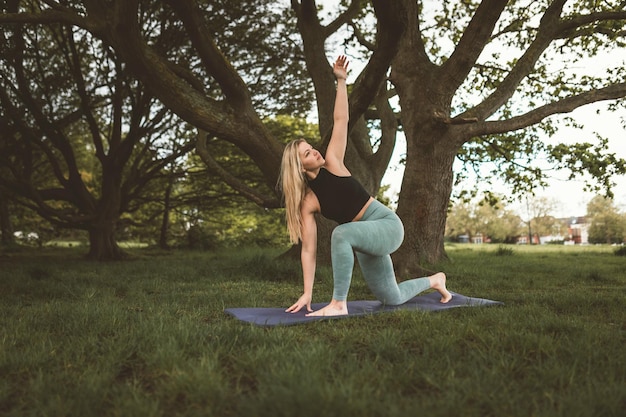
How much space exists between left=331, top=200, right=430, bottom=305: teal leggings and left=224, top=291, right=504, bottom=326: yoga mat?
6.1 inches

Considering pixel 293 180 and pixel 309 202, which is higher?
pixel 293 180

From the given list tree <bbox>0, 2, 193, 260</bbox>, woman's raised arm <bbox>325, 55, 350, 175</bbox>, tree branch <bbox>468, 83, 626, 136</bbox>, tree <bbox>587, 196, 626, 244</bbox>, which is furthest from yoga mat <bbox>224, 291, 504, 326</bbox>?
tree <bbox>587, 196, 626, 244</bbox>

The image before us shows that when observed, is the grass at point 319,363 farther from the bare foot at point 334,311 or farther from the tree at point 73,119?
the tree at point 73,119

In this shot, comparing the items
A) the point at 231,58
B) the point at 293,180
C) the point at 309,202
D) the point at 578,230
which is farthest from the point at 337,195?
the point at 578,230

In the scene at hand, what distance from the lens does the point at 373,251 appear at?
4004 mm

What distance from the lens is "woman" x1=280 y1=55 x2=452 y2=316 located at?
399 centimetres

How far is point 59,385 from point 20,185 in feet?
36.6

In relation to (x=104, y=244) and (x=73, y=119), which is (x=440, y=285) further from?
(x=73, y=119)

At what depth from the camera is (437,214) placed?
739 cm

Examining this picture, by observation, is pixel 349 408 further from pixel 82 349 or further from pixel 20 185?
pixel 20 185

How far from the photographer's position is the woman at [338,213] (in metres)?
3.99

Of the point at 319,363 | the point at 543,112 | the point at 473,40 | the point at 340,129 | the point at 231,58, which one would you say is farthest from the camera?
the point at 231,58

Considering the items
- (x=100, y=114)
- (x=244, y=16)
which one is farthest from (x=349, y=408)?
(x=100, y=114)

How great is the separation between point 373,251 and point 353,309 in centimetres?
63
